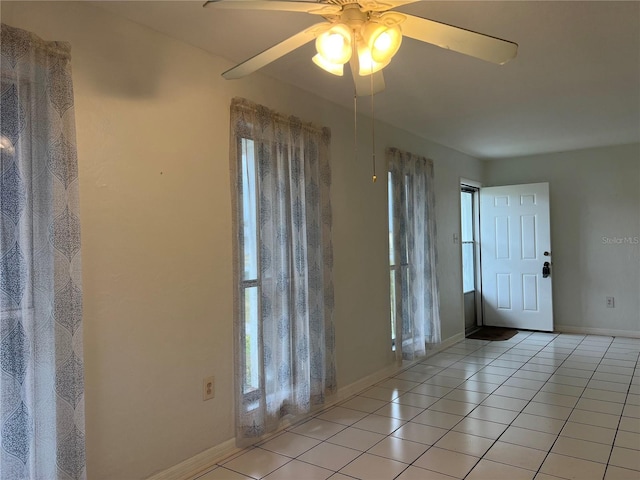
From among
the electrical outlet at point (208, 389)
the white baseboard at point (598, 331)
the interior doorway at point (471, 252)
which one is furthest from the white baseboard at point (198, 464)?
the white baseboard at point (598, 331)

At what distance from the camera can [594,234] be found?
18.7 feet

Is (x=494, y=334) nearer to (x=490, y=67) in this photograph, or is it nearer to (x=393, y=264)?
(x=393, y=264)

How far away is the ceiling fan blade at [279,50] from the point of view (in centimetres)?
162

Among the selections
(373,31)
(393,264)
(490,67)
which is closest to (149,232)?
(373,31)

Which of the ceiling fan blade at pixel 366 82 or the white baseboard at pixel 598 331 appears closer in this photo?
the ceiling fan blade at pixel 366 82

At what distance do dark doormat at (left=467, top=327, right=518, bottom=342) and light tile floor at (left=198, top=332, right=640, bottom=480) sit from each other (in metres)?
1.16

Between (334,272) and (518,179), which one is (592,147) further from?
(334,272)

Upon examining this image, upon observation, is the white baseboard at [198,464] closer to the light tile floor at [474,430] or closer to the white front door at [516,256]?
the light tile floor at [474,430]

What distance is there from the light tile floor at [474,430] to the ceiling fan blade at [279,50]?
6.58ft

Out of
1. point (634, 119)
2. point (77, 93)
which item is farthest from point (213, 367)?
point (634, 119)

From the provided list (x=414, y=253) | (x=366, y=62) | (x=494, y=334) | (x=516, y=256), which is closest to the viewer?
(x=366, y=62)

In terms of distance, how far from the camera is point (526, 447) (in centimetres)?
267

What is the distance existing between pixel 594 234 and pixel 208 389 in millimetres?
5216

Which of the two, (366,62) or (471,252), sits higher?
(366,62)
